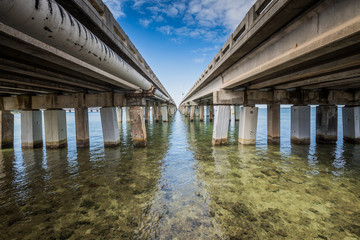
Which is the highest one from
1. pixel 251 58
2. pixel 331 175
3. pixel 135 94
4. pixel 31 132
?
pixel 251 58

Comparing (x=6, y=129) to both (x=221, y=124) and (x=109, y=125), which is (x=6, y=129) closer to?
(x=109, y=125)

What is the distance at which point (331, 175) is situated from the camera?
6297 millimetres

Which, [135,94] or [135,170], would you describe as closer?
[135,170]

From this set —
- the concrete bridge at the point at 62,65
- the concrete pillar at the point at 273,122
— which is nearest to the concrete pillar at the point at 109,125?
the concrete bridge at the point at 62,65

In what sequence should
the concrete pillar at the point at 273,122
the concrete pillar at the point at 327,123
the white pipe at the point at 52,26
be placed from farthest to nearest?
the concrete pillar at the point at 327,123, the concrete pillar at the point at 273,122, the white pipe at the point at 52,26

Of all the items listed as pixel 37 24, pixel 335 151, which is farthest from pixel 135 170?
pixel 335 151

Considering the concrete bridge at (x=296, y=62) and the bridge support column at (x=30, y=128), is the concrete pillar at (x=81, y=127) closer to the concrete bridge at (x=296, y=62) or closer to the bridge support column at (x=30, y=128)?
the bridge support column at (x=30, y=128)

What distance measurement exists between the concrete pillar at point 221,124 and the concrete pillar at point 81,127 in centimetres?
957

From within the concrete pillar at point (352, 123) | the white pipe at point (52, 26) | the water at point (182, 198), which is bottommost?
the water at point (182, 198)

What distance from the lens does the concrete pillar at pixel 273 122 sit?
11.3 m

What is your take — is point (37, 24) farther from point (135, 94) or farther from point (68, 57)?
point (135, 94)

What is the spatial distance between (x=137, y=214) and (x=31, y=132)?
1238 cm

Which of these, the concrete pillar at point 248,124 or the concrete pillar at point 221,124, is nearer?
the concrete pillar at point 248,124

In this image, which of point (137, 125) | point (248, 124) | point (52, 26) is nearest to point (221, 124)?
point (248, 124)
